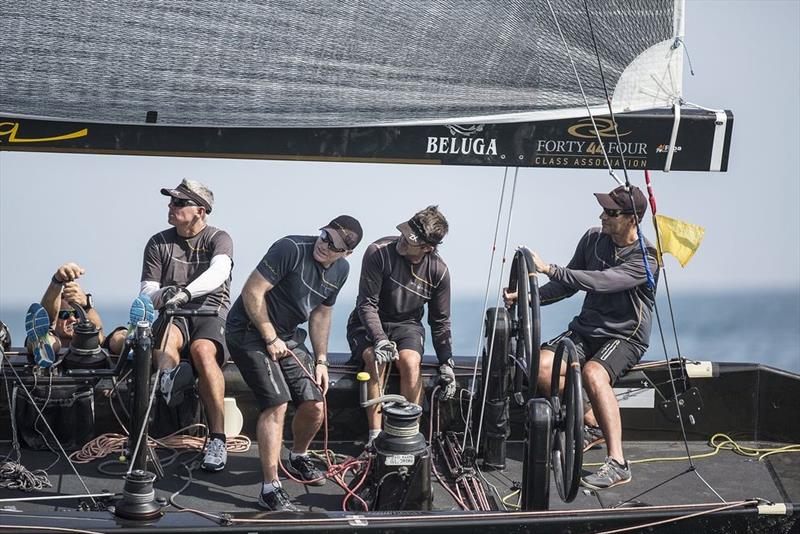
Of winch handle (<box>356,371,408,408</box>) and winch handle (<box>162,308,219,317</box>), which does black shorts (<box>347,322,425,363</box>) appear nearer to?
winch handle (<box>356,371,408,408</box>)

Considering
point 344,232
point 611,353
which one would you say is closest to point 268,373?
point 344,232

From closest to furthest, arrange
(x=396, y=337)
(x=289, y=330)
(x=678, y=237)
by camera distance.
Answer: (x=289, y=330) < (x=678, y=237) < (x=396, y=337)

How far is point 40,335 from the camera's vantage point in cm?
482

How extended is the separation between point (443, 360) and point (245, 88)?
5.33 ft

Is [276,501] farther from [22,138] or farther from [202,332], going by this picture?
[22,138]

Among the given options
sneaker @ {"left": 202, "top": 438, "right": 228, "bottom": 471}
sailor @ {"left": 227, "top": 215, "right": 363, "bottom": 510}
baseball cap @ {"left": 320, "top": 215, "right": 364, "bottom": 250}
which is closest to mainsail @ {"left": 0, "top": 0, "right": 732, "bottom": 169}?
baseball cap @ {"left": 320, "top": 215, "right": 364, "bottom": 250}

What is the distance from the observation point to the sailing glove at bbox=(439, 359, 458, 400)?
16.7 ft

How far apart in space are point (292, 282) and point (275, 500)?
854 millimetres

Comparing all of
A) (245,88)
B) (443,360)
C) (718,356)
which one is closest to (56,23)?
(245,88)

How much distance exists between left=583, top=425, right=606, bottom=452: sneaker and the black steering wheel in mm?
559

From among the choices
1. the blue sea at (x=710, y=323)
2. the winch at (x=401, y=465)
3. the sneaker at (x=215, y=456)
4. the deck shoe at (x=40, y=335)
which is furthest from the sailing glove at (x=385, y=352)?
the blue sea at (x=710, y=323)

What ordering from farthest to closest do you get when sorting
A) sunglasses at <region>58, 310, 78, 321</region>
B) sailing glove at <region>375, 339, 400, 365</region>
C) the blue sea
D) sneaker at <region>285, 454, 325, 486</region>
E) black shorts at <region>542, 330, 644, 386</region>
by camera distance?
1. the blue sea
2. sunglasses at <region>58, 310, 78, 321</region>
3. black shorts at <region>542, 330, 644, 386</region>
4. sailing glove at <region>375, 339, 400, 365</region>
5. sneaker at <region>285, 454, 325, 486</region>

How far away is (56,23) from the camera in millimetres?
4008

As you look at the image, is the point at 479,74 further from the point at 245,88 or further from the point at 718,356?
the point at 718,356
